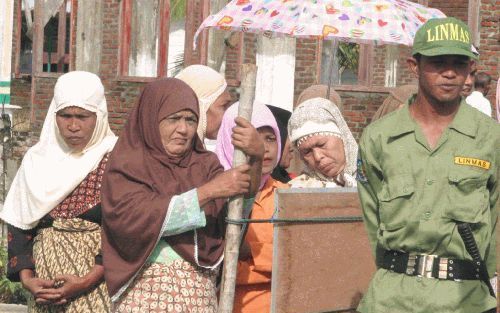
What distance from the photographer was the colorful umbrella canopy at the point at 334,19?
809 centimetres

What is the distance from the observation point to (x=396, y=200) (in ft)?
16.3

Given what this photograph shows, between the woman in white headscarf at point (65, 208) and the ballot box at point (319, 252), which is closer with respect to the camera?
the ballot box at point (319, 252)

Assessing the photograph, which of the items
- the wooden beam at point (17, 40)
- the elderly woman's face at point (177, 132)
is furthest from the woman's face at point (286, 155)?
the wooden beam at point (17, 40)

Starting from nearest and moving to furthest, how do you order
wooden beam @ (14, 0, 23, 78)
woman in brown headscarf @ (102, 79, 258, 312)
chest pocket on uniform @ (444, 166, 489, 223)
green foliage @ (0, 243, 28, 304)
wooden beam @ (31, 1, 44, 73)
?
chest pocket on uniform @ (444, 166, 489, 223), woman in brown headscarf @ (102, 79, 258, 312), green foliage @ (0, 243, 28, 304), wooden beam @ (31, 1, 44, 73), wooden beam @ (14, 0, 23, 78)

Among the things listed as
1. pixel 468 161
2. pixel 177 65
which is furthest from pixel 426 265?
pixel 177 65

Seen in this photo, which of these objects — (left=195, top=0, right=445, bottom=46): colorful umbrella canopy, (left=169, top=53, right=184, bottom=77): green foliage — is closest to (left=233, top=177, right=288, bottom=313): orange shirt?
(left=195, top=0, right=445, bottom=46): colorful umbrella canopy

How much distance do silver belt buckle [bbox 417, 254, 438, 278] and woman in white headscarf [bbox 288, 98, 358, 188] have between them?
135 centimetres

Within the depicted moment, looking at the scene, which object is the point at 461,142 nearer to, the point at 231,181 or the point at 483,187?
the point at 483,187

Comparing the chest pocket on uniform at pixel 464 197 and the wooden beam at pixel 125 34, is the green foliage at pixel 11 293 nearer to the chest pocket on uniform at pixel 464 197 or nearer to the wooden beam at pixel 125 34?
the chest pocket on uniform at pixel 464 197

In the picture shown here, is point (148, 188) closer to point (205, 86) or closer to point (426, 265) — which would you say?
point (426, 265)

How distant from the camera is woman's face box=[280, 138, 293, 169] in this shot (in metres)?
6.90

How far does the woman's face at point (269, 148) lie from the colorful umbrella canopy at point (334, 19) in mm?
1846

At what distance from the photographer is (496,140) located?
4.98m

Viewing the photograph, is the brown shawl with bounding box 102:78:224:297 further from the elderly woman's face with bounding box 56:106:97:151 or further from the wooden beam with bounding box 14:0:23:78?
the wooden beam with bounding box 14:0:23:78
